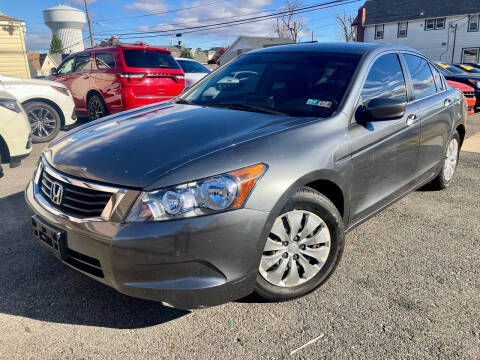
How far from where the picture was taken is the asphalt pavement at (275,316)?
7.14ft

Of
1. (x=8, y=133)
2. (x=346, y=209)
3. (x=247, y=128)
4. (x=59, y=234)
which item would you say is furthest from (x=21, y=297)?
(x=8, y=133)

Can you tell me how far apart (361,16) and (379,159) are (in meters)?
45.8

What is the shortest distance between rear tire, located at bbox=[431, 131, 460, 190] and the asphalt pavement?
1.43 meters

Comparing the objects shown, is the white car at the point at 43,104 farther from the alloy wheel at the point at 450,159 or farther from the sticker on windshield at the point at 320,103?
the alloy wheel at the point at 450,159

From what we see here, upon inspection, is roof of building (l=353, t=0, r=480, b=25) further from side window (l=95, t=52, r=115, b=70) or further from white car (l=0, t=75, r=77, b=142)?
white car (l=0, t=75, r=77, b=142)

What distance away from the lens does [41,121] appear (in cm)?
742

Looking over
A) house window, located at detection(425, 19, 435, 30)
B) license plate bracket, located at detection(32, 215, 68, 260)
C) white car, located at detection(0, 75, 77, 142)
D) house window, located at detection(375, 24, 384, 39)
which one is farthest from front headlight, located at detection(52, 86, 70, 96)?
house window, located at detection(375, 24, 384, 39)

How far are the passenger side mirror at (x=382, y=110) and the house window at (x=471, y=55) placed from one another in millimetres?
40121

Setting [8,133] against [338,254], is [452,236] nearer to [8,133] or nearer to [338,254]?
[338,254]

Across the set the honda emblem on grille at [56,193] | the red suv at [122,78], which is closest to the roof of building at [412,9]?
the red suv at [122,78]

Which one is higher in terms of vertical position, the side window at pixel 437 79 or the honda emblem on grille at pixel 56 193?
the side window at pixel 437 79

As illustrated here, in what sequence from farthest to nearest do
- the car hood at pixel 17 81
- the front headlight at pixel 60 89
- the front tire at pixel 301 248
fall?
the front headlight at pixel 60 89 < the car hood at pixel 17 81 < the front tire at pixel 301 248

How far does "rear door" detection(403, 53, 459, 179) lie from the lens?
3.78 meters

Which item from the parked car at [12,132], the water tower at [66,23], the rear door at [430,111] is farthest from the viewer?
the water tower at [66,23]
